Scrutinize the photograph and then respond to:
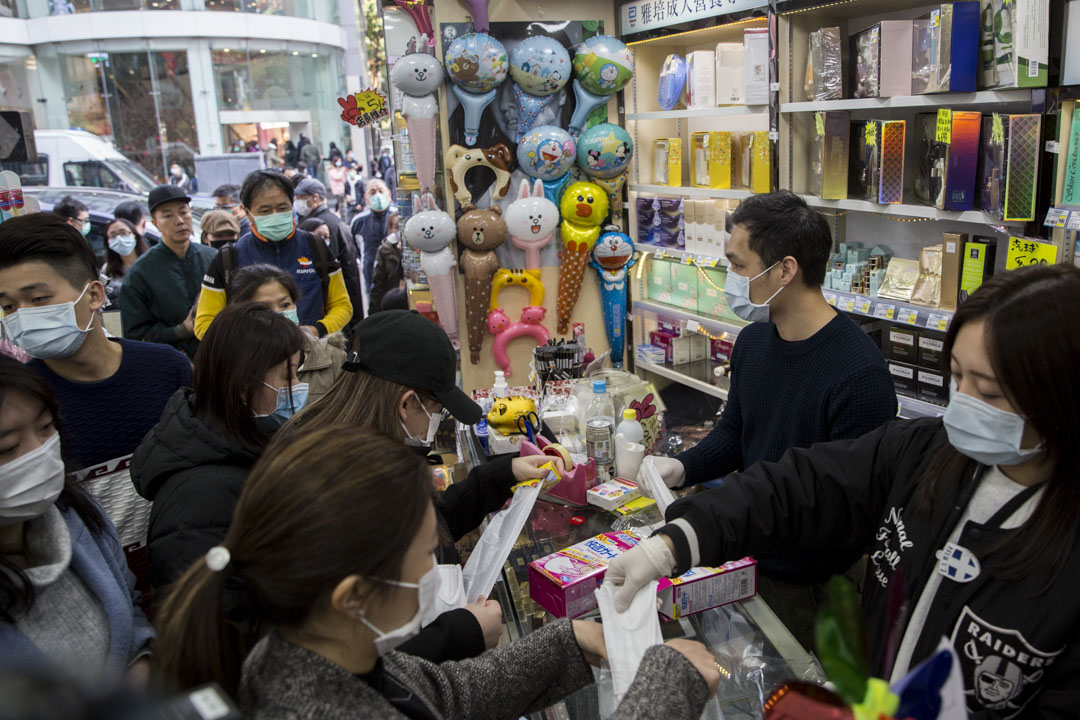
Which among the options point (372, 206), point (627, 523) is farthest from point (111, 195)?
point (627, 523)

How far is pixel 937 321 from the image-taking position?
10.4ft

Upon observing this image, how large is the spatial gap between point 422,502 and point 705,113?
12.3 ft

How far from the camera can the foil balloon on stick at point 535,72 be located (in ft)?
14.6

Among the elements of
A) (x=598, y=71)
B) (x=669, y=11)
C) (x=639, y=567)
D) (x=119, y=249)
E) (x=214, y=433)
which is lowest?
(x=639, y=567)

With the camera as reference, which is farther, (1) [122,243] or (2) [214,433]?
(1) [122,243]

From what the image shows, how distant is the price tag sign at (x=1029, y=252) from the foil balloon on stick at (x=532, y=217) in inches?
94.7

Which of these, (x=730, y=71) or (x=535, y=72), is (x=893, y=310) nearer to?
(x=730, y=71)

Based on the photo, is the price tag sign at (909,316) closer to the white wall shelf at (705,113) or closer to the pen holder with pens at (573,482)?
the white wall shelf at (705,113)

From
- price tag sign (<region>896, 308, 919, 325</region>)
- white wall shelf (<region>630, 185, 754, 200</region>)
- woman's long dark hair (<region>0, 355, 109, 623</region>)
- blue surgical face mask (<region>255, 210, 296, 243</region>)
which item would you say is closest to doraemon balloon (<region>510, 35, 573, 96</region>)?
white wall shelf (<region>630, 185, 754, 200</region>)

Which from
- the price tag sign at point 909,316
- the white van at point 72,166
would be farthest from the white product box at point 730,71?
the white van at point 72,166

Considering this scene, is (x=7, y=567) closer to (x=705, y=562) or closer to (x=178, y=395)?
(x=178, y=395)

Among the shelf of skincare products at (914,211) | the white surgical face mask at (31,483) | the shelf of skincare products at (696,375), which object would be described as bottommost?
the shelf of skincare products at (696,375)

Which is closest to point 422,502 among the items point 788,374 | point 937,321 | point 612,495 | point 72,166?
point 612,495

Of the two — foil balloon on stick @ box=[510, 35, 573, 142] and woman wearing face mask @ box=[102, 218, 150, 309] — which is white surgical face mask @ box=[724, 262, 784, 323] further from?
woman wearing face mask @ box=[102, 218, 150, 309]
